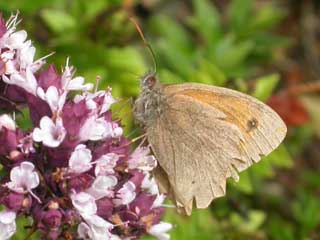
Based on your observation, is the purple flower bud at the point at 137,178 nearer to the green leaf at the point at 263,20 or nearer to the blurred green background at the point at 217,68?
the blurred green background at the point at 217,68

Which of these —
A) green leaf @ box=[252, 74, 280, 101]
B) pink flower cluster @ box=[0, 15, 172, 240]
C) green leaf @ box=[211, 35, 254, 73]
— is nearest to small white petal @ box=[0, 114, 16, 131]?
pink flower cluster @ box=[0, 15, 172, 240]

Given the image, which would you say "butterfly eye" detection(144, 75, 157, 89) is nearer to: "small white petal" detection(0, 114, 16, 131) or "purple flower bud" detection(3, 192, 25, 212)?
"small white petal" detection(0, 114, 16, 131)

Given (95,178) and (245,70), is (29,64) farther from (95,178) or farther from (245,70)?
(245,70)

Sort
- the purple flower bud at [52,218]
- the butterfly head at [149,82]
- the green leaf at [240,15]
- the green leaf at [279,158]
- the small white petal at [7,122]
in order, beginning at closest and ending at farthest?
1. the purple flower bud at [52,218]
2. the small white petal at [7,122]
3. the butterfly head at [149,82]
4. the green leaf at [279,158]
5. the green leaf at [240,15]

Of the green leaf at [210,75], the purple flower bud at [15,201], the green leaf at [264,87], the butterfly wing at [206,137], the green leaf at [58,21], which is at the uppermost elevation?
the green leaf at [58,21]

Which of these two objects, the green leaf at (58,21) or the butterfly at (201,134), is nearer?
the butterfly at (201,134)

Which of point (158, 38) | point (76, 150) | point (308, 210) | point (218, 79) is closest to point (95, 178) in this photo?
point (76, 150)

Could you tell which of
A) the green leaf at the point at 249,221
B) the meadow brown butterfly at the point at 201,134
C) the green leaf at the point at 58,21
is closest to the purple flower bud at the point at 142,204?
the meadow brown butterfly at the point at 201,134
